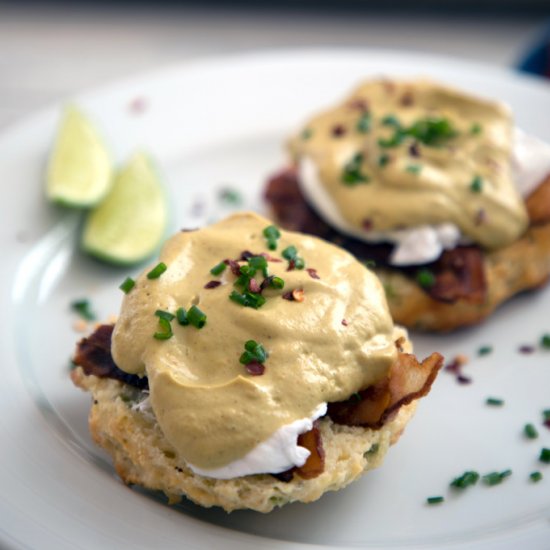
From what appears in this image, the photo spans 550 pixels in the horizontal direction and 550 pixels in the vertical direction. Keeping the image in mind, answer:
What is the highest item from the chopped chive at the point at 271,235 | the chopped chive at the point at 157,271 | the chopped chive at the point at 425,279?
the chopped chive at the point at 157,271

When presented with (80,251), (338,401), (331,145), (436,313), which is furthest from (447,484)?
(80,251)

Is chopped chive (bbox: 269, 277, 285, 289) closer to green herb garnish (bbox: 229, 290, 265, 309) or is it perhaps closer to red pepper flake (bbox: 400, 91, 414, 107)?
green herb garnish (bbox: 229, 290, 265, 309)

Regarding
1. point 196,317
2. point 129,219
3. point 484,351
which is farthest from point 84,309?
point 484,351

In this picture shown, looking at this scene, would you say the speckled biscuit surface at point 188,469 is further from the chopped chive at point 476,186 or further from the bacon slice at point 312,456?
the chopped chive at point 476,186

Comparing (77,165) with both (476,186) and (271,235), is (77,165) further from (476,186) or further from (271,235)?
(476,186)

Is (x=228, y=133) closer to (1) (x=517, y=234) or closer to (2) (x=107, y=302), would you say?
(2) (x=107, y=302)

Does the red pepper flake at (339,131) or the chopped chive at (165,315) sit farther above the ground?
the chopped chive at (165,315)

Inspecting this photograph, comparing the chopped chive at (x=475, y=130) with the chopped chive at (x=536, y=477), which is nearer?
the chopped chive at (x=536, y=477)

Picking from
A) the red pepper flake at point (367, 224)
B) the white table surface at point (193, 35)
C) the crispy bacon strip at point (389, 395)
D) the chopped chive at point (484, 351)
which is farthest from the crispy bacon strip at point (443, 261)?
the white table surface at point (193, 35)
